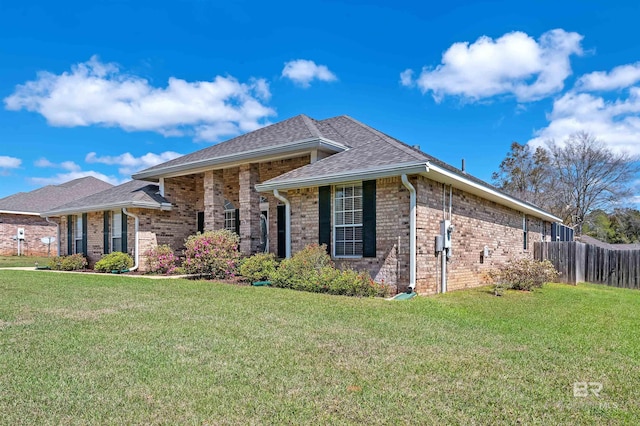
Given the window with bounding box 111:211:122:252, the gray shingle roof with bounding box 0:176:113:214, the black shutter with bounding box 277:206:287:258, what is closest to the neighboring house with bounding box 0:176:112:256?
the gray shingle roof with bounding box 0:176:113:214

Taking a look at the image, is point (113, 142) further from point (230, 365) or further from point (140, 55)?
point (230, 365)

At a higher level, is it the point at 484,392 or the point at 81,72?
the point at 81,72

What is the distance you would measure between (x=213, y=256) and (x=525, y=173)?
117ft

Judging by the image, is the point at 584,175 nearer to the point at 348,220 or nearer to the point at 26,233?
the point at 348,220

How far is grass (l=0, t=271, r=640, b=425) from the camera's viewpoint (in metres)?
3.24

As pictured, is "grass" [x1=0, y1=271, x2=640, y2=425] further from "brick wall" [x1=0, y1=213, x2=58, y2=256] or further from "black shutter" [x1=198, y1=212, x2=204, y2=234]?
"brick wall" [x1=0, y1=213, x2=58, y2=256]

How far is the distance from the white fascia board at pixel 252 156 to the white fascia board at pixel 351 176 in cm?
141

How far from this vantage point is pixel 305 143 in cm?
1211

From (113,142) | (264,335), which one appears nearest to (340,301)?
(264,335)

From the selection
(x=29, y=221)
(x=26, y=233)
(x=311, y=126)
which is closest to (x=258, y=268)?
(x=311, y=126)

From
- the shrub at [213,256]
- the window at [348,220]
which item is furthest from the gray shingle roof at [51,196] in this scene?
the window at [348,220]

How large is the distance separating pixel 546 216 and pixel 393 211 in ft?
39.9

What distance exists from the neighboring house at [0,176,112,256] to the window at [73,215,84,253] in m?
8.48

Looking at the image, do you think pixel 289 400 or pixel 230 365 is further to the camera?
pixel 230 365
